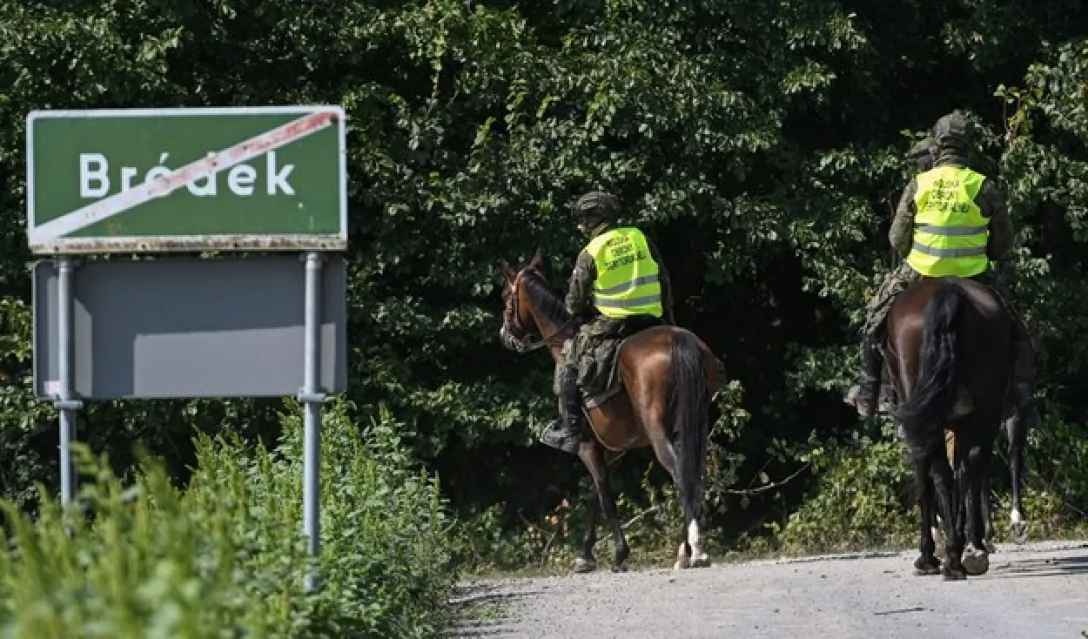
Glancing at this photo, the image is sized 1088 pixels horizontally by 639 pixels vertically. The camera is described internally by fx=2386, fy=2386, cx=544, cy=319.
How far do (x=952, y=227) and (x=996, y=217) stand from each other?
0.29 meters

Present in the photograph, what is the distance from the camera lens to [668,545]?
61.4 feet

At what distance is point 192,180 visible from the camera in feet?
29.4

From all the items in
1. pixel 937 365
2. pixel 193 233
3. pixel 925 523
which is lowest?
pixel 925 523

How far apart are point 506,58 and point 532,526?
12.6 feet

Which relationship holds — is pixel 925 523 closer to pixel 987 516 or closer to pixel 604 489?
pixel 987 516

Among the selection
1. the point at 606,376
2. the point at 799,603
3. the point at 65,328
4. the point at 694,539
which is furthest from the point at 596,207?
the point at 65,328

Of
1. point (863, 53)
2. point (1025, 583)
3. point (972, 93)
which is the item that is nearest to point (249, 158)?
point (1025, 583)

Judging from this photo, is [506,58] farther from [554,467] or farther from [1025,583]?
[1025,583]

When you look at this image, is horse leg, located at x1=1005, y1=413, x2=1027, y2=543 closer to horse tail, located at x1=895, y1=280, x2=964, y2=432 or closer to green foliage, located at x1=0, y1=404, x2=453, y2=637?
horse tail, located at x1=895, y1=280, x2=964, y2=432

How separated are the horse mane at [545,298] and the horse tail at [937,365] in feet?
13.1

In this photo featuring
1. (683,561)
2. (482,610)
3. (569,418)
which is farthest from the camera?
(569,418)

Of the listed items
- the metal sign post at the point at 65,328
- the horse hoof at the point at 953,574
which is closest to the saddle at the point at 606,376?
the horse hoof at the point at 953,574

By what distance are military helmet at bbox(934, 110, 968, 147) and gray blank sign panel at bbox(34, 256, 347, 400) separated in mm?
5795

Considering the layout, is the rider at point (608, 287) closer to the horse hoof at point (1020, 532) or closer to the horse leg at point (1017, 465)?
the horse leg at point (1017, 465)
